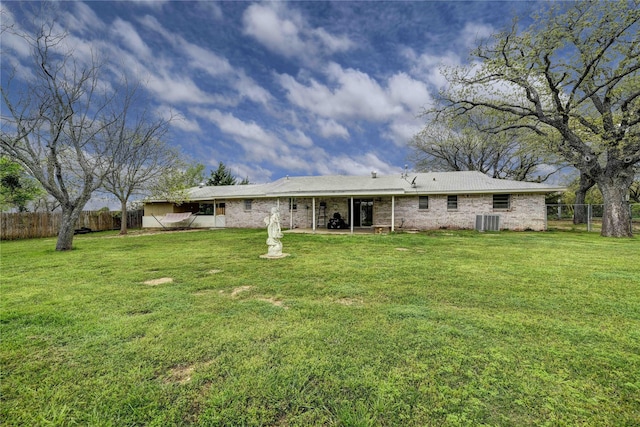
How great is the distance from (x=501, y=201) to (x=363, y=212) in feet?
24.7

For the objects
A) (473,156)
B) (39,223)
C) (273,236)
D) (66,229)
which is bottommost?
(273,236)

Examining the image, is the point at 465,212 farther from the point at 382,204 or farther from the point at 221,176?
the point at 221,176

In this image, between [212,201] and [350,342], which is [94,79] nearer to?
[212,201]

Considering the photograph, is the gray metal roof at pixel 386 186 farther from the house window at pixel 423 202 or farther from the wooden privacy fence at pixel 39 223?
the wooden privacy fence at pixel 39 223

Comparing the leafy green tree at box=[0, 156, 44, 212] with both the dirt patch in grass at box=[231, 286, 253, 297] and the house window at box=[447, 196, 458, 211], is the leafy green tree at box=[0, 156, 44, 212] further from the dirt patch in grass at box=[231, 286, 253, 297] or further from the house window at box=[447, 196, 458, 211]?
the house window at box=[447, 196, 458, 211]

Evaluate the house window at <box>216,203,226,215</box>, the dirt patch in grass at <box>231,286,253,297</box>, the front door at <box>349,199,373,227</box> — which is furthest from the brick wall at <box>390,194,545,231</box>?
the dirt patch in grass at <box>231,286,253,297</box>

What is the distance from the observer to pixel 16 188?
55.0ft

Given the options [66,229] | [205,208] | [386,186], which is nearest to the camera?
[66,229]

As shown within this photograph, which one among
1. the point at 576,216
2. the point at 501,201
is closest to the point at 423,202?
the point at 501,201

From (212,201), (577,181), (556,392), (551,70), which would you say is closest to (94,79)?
(212,201)

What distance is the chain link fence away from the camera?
17.5m

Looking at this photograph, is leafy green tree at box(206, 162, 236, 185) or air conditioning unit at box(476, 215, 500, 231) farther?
leafy green tree at box(206, 162, 236, 185)

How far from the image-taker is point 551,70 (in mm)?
12055

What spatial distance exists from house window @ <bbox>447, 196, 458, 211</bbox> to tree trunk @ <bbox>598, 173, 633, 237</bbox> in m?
6.03
